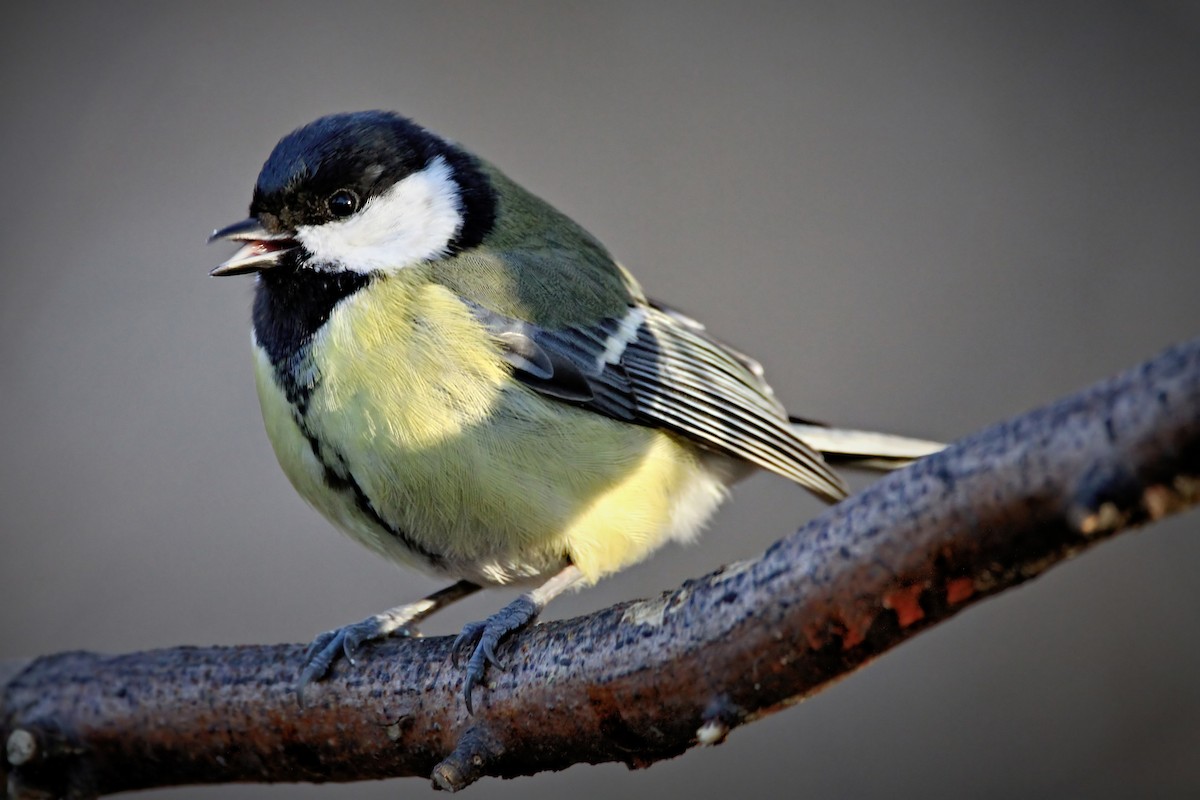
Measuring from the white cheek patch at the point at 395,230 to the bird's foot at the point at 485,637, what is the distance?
0.56m

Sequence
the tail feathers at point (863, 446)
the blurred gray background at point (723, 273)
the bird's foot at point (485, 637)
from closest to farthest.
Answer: the bird's foot at point (485, 637), the tail feathers at point (863, 446), the blurred gray background at point (723, 273)

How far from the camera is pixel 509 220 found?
1909 mm

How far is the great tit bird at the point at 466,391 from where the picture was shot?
1.58 m

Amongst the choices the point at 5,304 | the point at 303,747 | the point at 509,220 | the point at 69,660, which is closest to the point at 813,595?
the point at 303,747

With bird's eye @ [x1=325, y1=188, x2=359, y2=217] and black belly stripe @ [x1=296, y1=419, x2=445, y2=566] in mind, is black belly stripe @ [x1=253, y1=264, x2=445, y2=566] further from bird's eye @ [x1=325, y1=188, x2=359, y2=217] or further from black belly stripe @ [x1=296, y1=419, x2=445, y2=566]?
A: bird's eye @ [x1=325, y1=188, x2=359, y2=217]

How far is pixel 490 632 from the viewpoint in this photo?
1.48 meters

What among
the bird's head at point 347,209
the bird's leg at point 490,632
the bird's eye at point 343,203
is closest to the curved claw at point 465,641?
the bird's leg at point 490,632

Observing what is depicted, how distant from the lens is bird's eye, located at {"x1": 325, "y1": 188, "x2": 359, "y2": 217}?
1726mm

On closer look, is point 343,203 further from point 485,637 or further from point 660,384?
point 485,637

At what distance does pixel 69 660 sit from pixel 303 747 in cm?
43

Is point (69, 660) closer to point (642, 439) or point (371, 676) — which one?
point (371, 676)

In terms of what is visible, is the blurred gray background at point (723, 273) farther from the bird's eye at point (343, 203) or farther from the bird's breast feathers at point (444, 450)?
the bird's eye at point (343, 203)

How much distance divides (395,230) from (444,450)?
15.8 inches

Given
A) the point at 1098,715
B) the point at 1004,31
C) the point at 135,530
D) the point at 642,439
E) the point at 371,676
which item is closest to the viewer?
the point at 371,676
